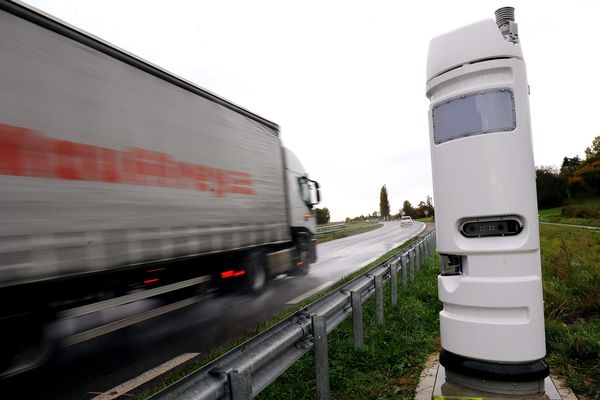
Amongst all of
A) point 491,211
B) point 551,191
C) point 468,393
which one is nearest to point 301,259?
point 468,393

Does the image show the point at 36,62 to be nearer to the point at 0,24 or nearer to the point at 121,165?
the point at 0,24

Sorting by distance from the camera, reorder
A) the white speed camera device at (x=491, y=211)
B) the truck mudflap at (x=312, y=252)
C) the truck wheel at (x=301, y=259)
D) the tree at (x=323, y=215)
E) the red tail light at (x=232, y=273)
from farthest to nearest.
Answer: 1. the tree at (x=323, y=215)
2. the truck mudflap at (x=312, y=252)
3. the truck wheel at (x=301, y=259)
4. the red tail light at (x=232, y=273)
5. the white speed camera device at (x=491, y=211)

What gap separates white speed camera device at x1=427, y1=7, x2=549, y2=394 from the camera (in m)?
2.42

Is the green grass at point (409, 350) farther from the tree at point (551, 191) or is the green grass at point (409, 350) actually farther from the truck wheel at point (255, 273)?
the tree at point (551, 191)

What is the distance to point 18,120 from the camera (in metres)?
4.14

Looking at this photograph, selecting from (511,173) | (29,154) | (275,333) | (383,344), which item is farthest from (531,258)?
(29,154)

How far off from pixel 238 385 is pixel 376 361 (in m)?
2.36

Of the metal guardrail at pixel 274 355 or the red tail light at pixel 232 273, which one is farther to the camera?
the red tail light at pixel 232 273

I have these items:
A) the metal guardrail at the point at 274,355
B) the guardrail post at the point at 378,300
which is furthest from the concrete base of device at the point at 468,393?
the guardrail post at the point at 378,300

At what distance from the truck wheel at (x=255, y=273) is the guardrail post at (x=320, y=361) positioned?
5363 mm

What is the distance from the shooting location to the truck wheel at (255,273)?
8.65 metres

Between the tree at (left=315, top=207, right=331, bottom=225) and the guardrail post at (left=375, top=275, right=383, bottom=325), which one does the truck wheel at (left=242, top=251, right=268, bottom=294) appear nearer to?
the guardrail post at (left=375, top=275, right=383, bottom=325)

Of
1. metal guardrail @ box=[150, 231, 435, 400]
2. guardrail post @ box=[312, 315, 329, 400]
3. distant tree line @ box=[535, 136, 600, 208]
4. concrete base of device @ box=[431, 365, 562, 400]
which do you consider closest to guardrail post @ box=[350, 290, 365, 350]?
metal guardrail @ box=[150, 231, 435, 400]

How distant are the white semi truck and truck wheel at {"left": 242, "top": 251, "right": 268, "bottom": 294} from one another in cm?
43
